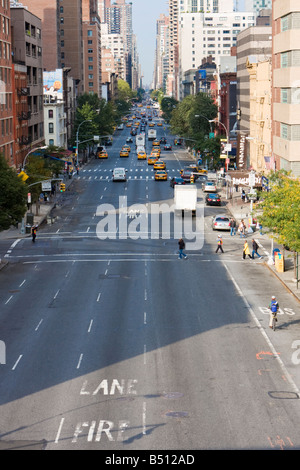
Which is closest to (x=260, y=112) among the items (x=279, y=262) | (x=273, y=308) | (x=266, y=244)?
(x=266, y=244)

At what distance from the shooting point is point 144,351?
3141 cm

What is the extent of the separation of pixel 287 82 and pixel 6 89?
3528cm

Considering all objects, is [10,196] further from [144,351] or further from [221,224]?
[144,351]

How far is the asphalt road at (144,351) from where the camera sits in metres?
23.0

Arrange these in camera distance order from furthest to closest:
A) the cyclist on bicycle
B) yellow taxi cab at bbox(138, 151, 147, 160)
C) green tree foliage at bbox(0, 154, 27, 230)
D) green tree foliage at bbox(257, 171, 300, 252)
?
yellow taxi cab at bbox(138, 151, 147, 160) < green tree foliage at bbox(0, 154, 27, 230) < green tree foliage at bbox(257, 171, 300, 252) < the cyclist on bicycle

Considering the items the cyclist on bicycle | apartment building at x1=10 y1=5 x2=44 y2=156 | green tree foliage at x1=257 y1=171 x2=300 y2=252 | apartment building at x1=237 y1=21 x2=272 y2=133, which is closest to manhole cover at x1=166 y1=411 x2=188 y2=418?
the cyclist on bicycle

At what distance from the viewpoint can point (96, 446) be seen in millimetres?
21516

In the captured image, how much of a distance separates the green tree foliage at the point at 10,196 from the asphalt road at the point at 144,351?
10.7 feet

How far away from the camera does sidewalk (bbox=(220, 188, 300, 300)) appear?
45.9m

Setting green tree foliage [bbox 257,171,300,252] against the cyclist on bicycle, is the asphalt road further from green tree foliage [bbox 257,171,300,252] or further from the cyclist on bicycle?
green tree foliage [bbox 257,171,300,252]

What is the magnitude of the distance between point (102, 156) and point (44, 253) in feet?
304

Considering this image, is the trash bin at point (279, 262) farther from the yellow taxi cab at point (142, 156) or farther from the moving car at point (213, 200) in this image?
the yellow taxi cab at point (142, 156)

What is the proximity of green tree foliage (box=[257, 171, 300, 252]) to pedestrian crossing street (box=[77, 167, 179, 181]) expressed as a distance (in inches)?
2398
